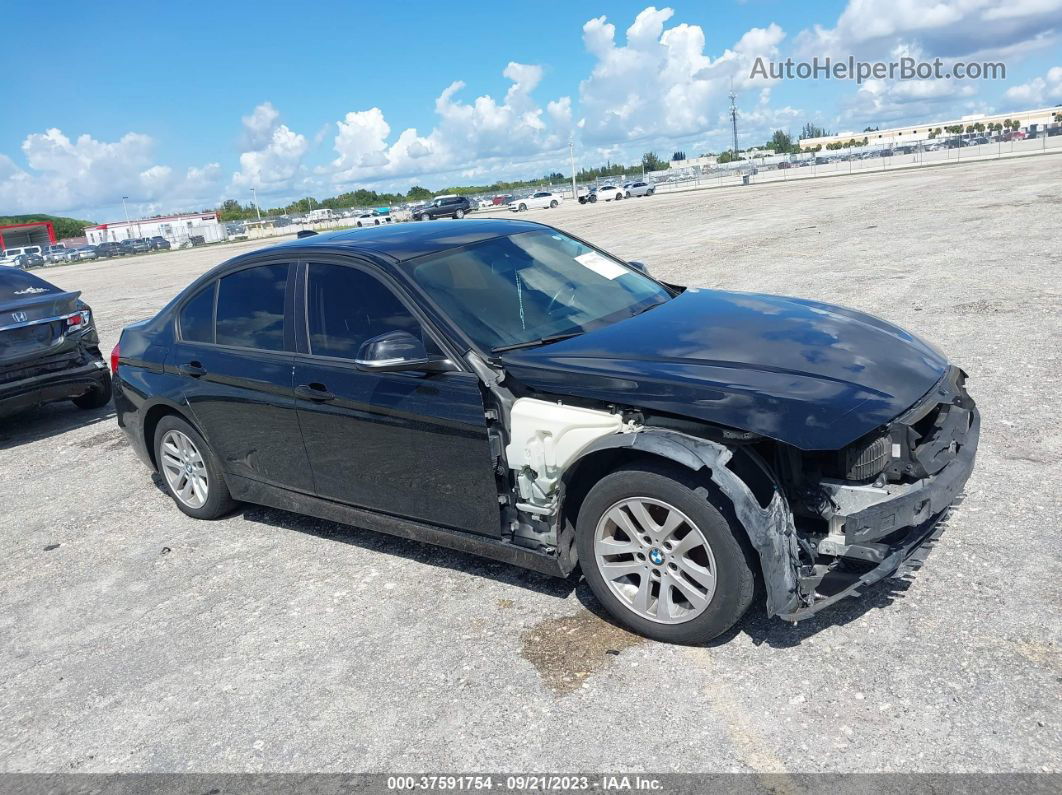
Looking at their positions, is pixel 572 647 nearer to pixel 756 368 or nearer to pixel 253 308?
pixel 756 368

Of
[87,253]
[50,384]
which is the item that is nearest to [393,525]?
[50,384]

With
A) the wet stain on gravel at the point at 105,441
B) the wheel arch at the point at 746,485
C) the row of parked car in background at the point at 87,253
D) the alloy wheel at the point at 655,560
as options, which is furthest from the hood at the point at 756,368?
the row of parked car in background at the point at 87,253

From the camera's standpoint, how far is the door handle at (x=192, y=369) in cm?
518

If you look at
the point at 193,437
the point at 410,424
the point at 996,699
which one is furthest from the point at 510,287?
the point at 996,699

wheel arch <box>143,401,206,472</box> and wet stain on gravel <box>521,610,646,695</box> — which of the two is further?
wheel arch <box>143,401,206,472</box>

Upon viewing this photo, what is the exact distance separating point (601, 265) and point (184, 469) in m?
3.07

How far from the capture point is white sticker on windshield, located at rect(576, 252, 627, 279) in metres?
4.98

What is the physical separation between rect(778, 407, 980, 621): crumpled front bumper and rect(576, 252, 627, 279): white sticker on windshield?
2.16 m

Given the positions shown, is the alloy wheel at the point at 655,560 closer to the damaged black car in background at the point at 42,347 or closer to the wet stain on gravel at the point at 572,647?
the wet stain on gravel at the point at 572,647

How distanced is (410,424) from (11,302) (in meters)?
6.04

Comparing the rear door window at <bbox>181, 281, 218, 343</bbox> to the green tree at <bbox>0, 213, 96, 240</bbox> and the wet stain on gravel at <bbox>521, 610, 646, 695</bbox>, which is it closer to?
the wet stain on gravel at <bbox>521, 610, 646, 695</bbox>

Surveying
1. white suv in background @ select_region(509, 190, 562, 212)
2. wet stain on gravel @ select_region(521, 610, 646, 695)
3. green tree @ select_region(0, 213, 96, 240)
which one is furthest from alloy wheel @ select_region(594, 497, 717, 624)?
green tree @ select_region(0, 213, 96, 240)

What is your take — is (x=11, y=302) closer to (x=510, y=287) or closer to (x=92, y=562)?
(x=92, y=562)

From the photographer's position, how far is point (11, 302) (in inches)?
317
